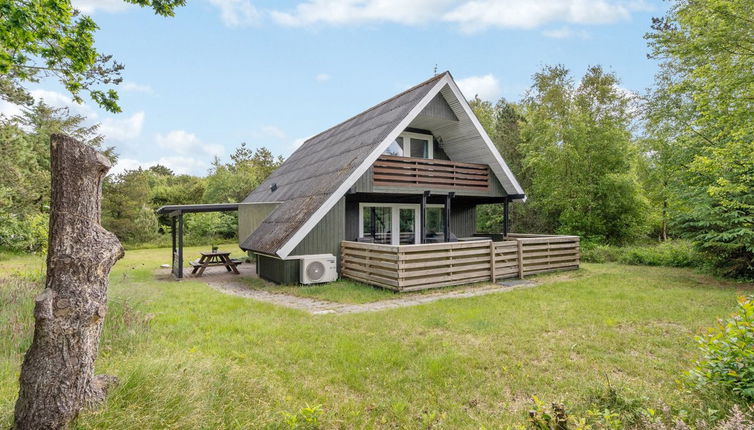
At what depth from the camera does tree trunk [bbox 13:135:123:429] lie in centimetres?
231

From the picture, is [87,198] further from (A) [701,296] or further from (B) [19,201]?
(B) [19,201]

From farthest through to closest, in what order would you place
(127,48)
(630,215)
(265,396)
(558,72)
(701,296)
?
(558,72) < (630,215) < (127,48) < (701,296) < (265,396)

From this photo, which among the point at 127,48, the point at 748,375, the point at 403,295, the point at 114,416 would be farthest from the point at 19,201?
the point at 748,375

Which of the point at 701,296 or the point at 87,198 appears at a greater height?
the point at 87,198

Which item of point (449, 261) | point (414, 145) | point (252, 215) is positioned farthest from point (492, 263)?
point (252, 215)

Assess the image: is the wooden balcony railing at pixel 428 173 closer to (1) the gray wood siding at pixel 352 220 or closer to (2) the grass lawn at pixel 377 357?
(1) the gray wood siding at pixel 352 220

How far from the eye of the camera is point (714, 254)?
1012 centimetres

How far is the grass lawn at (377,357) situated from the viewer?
291 cm

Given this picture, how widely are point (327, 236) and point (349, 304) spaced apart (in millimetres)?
3005

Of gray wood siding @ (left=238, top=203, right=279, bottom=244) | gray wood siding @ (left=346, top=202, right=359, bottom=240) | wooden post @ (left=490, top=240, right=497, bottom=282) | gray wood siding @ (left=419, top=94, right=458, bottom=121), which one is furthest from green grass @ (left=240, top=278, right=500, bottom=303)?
gray wood siding @ (left=419, top=94, right=458, bottom=121)

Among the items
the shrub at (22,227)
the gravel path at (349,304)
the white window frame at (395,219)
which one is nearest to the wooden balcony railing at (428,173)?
the white window frame at (395,219)

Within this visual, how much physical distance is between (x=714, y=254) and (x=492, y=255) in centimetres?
628

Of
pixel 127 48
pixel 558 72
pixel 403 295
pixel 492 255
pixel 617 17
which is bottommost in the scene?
pixel 403 295

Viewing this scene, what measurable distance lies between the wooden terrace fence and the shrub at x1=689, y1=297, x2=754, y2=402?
5790 mm
